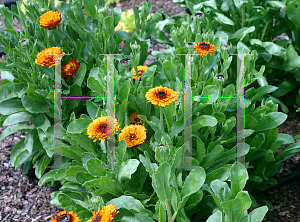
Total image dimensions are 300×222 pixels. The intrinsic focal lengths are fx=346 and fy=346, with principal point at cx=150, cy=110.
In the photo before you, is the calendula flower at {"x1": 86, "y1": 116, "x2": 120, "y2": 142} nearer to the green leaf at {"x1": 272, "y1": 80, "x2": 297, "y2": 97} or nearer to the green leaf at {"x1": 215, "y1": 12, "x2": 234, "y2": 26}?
the green leaf at {"x1": 215, "y1": 12, "x2": 234, "y2": 26}

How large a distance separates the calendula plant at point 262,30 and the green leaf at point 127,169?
58.8 inches

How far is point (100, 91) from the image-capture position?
199 centimetres

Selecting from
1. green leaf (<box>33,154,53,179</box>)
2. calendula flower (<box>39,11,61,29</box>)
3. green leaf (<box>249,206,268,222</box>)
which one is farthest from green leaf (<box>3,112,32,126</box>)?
green leaf (<box>249,206,268,222</box>)

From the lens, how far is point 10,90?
2.49 meters

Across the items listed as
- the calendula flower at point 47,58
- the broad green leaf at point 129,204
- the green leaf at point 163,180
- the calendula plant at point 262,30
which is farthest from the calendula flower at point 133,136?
the calendula plant at point 262,30

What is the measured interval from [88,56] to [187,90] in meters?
1.08

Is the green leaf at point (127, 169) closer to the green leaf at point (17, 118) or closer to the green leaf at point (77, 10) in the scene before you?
the green leaf at point (17, 118)

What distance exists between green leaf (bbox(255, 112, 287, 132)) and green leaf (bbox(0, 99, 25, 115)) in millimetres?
1629

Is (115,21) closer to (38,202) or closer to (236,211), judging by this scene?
(38,202)

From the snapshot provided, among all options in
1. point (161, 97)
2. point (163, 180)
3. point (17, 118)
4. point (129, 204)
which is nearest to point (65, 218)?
point (129, 204)

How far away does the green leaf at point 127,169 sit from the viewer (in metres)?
1.60

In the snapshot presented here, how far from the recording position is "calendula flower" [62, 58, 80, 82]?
7.98 feet

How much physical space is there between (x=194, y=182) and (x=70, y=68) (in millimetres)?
1392

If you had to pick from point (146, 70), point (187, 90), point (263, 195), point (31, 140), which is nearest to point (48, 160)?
point (31, 140)
